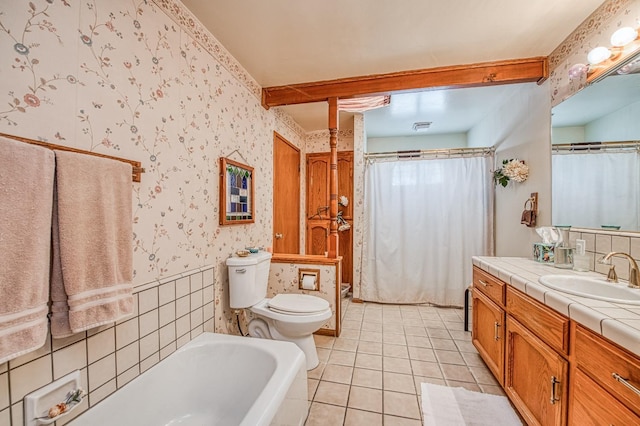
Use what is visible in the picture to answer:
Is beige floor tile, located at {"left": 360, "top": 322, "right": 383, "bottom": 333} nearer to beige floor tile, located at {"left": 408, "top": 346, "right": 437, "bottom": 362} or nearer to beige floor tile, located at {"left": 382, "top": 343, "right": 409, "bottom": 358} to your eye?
beige floor tile, located at {"left": 382, "top": 343, "right": 409, "bottom": 358}

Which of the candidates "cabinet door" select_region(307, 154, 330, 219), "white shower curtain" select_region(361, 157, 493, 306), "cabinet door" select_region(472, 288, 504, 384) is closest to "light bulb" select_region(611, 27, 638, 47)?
"cabinet door" select_region(472, 288, 504, 384)

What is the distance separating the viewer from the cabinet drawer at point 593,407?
30.5 inches

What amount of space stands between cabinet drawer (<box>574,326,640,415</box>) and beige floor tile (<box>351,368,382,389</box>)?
3.72 ft

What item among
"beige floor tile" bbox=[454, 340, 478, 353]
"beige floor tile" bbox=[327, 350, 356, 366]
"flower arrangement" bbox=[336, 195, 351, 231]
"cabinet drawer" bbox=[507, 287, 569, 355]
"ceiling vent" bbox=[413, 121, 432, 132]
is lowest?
"beige floor tile" bbox=[327, 350, 356, 366]

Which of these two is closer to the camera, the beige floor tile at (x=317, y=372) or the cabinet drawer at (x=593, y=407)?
the cabinet drawer at (x=593, y=407)

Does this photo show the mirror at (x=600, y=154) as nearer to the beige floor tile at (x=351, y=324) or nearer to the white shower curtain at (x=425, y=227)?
the white shower curtain at (x=425, y=227)

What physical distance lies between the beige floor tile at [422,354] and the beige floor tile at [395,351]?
4cm

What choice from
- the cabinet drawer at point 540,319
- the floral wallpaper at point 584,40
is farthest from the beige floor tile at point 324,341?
the floral wallpaper at point 584,40

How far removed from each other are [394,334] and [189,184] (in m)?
2.17

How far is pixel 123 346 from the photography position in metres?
1.10

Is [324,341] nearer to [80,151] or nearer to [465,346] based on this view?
[465,346]

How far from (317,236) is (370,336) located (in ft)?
5.40

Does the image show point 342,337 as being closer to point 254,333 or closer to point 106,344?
point 254,333

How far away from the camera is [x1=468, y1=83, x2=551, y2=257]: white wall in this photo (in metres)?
1.95
